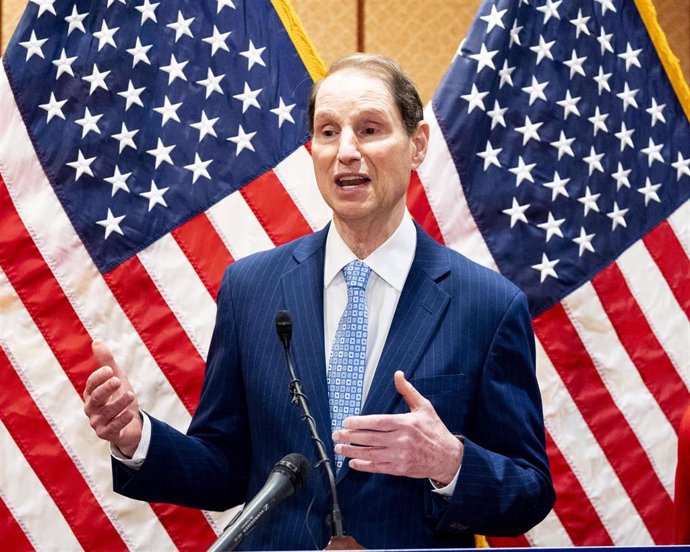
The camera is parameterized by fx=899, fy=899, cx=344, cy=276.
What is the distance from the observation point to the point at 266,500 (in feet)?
4.32

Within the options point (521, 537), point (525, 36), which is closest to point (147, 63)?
point (525, 36)

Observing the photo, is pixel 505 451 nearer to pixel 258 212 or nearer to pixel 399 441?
pixel 399 441

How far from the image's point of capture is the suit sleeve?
1.60m

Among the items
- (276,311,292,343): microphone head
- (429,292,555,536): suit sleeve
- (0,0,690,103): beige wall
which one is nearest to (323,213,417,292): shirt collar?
(429,292,555,536): suit sleeve

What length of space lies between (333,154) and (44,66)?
117cm

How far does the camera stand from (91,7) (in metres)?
2.61

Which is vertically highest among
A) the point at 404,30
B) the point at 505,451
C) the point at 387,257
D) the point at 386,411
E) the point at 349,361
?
the point at 404,30

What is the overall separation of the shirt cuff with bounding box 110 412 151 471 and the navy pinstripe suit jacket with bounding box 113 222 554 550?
0.01 m

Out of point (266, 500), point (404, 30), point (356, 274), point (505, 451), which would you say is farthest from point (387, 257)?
point (404, 30)

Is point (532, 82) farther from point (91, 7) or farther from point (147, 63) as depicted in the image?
point (91, 7)

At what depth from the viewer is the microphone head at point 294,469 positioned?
1.41 m

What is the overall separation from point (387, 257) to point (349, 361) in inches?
9.9

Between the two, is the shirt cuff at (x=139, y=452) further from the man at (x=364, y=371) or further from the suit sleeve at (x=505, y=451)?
the suit sleeve at (x=505, y=451)

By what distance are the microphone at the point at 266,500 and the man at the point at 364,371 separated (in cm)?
21
